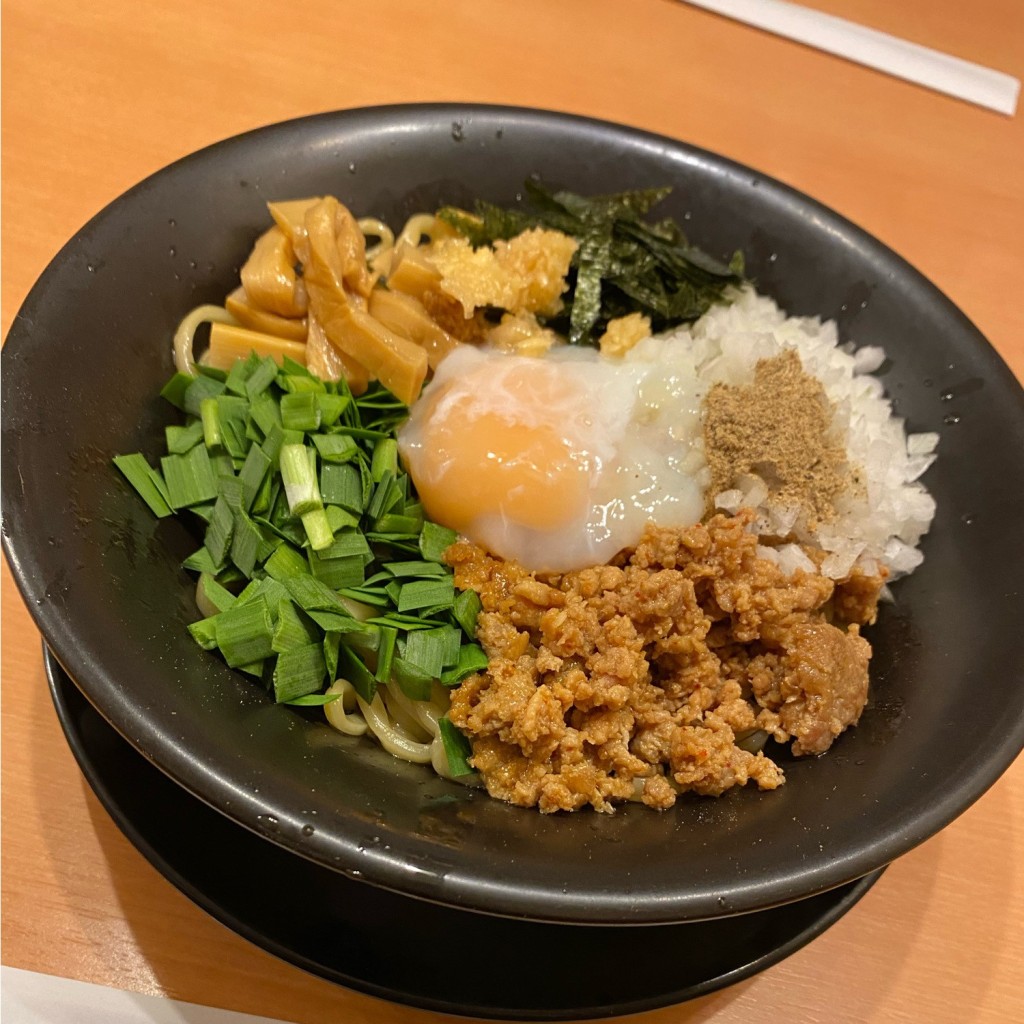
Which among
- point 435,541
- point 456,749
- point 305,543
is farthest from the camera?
point 435,541

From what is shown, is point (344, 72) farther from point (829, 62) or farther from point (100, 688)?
point (100, 688)

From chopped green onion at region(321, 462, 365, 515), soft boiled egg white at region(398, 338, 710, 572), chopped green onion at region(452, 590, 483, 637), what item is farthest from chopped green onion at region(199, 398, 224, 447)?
chopped green onion at region(452, 590, 483, 637)

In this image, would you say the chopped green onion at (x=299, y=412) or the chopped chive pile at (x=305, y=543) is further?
the chopped green onion at (x=299, y=412)

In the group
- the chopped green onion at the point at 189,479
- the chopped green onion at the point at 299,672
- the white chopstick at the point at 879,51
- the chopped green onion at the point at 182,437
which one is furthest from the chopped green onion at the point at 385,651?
the white chopstick at the point at 879,51

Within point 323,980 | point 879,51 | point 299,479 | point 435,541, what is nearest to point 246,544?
point 299,479

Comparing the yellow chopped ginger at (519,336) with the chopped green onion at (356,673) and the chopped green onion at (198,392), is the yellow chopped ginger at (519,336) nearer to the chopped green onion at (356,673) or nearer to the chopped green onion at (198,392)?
the chopped green onion at (198,392)

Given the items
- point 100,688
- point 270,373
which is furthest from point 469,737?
point 270,373

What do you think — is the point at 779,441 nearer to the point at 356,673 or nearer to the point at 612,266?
the point at 612,266
